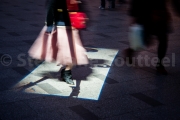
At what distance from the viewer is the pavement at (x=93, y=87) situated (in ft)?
11.6

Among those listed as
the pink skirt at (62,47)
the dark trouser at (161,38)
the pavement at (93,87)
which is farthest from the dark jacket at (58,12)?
the dark trouser at (161,38)

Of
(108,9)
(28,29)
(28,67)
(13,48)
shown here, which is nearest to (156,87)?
(28,67)

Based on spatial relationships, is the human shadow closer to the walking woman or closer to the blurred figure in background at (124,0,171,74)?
the walking woman

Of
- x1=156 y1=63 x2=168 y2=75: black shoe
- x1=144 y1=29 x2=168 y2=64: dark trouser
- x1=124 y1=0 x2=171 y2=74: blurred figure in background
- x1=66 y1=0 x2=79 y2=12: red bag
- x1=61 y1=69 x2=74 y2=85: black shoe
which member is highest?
x1=66 y1=0 x2=79 y2=12: red bag

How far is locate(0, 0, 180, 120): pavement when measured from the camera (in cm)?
353

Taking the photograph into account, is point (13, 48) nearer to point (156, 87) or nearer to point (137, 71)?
point (137, 71)

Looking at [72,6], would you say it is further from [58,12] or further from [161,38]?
[161,38]

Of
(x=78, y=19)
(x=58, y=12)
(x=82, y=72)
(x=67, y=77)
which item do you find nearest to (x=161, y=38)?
(x=82, y=72)

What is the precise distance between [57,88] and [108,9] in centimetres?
952

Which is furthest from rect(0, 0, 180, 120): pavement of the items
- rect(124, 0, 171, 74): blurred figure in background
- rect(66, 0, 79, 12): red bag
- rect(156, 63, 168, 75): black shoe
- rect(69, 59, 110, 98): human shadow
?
rect(124, 0, 171, 74): blurred figure in background

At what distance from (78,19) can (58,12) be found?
0.96ft

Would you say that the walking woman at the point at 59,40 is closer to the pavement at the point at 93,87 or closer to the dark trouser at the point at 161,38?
the pavement at the point at 93,87

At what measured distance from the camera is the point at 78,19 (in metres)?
4.06

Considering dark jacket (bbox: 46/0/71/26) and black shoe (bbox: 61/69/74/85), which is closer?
dark jacket (bbox: 46/0/71/26)
